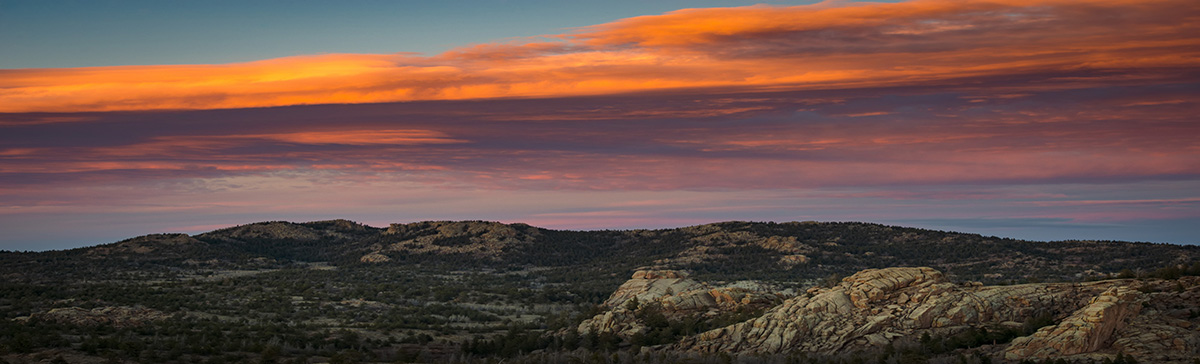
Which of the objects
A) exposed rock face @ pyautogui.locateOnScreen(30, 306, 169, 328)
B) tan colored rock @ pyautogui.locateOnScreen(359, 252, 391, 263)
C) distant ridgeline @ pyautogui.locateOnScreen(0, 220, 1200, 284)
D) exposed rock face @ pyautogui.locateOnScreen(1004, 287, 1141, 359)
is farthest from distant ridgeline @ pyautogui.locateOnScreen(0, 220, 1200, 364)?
tan colored rock @ pyautogui.locateOnScreen(359, 252, 391, 263)

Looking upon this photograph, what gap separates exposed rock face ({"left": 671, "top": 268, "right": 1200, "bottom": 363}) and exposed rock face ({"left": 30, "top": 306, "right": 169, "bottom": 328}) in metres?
44.1

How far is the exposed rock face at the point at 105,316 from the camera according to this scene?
67.9 m

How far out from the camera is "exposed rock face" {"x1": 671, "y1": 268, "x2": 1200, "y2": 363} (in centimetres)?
4275

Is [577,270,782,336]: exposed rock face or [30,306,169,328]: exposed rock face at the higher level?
[577,270,782,336]: exposed rock face

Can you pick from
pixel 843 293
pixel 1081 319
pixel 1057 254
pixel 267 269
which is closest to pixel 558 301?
pixel 843 293

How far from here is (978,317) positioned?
49.8 meters

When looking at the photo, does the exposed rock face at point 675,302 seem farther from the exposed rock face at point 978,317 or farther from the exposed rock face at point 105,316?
the exposed rock face at point 105,316

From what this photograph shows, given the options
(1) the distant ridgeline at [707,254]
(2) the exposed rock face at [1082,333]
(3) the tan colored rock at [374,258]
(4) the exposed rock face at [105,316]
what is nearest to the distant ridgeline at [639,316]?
(2) the exposed rock face at [1082,333]

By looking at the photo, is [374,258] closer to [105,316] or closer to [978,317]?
[105,316]

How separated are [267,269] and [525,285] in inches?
2275

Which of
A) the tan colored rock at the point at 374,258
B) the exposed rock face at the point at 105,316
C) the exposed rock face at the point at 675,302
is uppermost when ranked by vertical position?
the exposed rock face at the point at 675,302

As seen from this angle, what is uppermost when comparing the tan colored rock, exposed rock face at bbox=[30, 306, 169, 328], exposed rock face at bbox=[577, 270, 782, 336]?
exposed rock face at bbox=[577, 270, 782, 336]

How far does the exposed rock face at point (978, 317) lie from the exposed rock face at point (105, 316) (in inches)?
1736

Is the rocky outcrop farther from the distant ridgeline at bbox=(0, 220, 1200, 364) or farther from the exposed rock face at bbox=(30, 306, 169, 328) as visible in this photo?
the exposed rock face at bbox=(30, 306, 169, 328)
